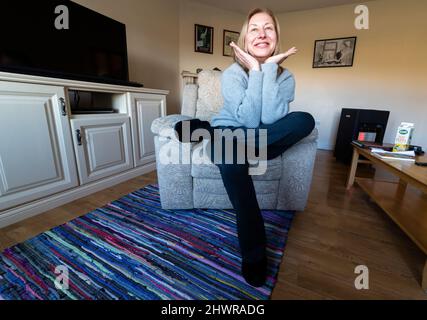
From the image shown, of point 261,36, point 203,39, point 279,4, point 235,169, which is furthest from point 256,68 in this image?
point 279,4

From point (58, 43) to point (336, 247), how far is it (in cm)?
186

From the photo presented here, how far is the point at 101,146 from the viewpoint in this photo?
134 centimetres

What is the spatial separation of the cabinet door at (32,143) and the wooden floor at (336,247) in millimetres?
155

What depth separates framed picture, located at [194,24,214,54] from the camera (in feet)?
9.14

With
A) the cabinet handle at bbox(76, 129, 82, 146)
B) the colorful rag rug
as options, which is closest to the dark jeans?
the colorful rag rug

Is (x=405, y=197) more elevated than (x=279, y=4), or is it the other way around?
(x=279, y=4)

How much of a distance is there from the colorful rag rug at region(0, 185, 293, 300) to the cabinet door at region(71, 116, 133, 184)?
34 cm

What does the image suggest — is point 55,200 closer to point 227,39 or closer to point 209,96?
point 209,96

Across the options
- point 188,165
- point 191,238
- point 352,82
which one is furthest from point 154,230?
point 352,82

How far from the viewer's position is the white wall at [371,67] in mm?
2381

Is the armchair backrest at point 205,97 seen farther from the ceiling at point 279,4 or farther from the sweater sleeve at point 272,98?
the ceiling at point 279,4

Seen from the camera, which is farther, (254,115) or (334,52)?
(334,52)

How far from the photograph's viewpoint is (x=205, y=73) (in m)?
1.51

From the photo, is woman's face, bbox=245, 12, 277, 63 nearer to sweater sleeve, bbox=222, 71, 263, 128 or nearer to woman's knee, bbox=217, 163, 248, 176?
sweater sleeve, bbox=222, 71, 263, 128
